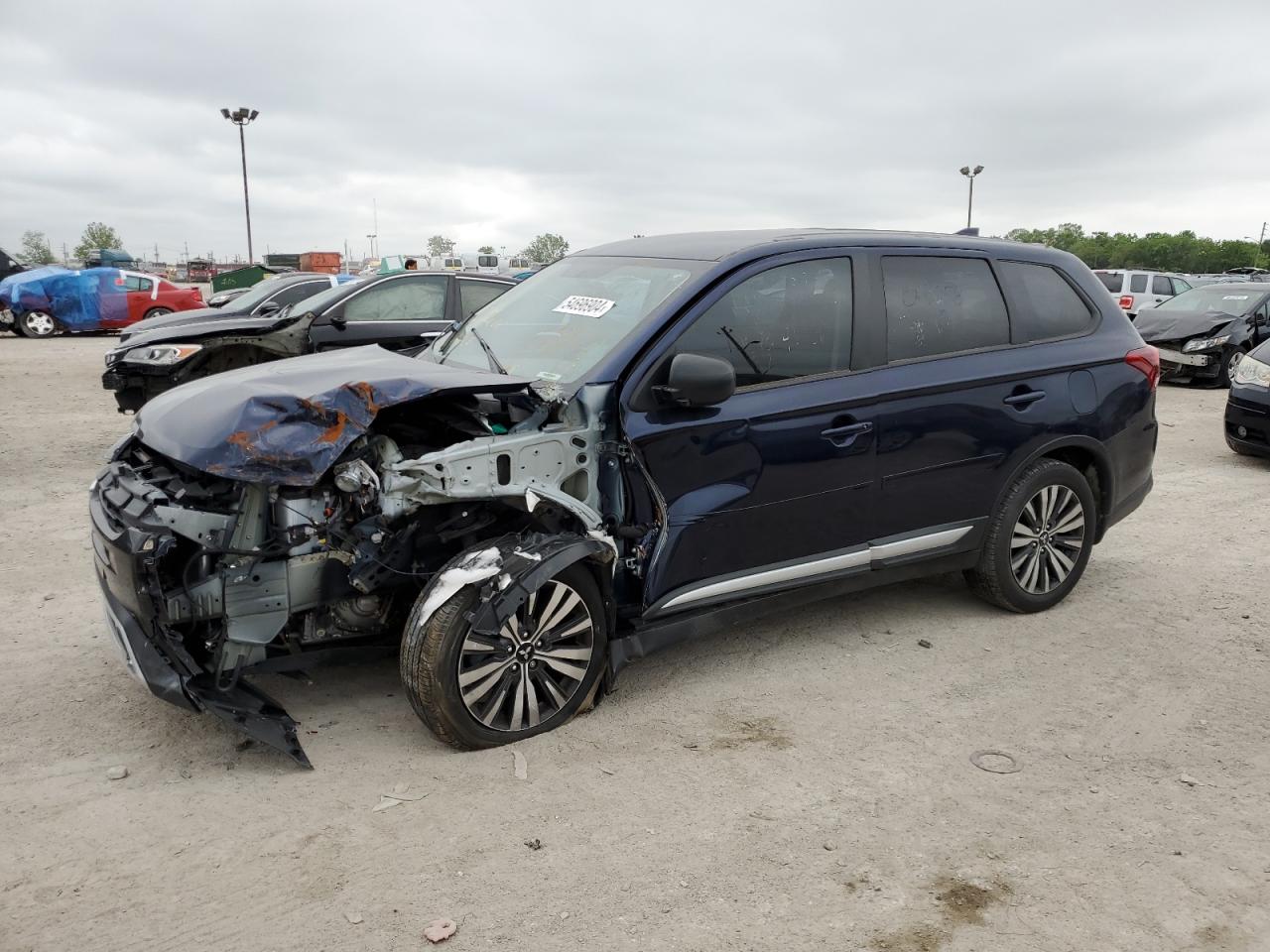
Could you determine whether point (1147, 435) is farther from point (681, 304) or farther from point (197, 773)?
point (197, 773)

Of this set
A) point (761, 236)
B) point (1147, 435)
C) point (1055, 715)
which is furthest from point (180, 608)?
point (1147, 435)

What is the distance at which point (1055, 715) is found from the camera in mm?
4004

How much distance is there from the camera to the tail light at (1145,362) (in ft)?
16.9

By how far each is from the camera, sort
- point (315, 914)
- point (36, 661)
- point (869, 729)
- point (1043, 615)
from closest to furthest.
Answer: point (315, 914), point (869, 729), point (36, 661), point (1043, 615)

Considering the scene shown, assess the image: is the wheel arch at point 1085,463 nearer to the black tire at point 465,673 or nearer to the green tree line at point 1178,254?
the black tire at point 465,673

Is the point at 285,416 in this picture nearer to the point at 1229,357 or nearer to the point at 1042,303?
the point at 1042,303

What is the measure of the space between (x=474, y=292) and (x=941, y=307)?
6722 millimetres

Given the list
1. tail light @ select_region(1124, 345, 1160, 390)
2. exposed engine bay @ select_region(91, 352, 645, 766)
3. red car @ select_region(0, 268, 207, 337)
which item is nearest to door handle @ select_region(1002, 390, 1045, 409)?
tail light @ select_region(1124, 345, 1160, 390)

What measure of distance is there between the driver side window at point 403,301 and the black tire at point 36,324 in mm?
14858

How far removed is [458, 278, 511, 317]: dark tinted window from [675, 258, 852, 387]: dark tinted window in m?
6.51

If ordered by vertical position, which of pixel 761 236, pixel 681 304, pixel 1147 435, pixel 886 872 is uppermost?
pixel 761 236

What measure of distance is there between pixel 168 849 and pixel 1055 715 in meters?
3.23

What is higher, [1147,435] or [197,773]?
[1147,435]

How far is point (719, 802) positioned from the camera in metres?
3.34
